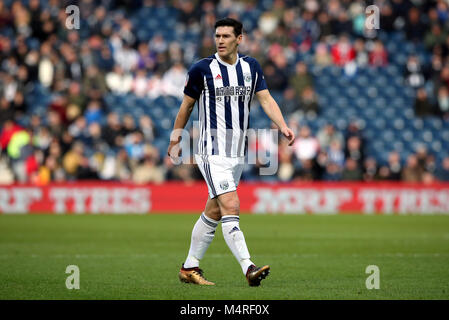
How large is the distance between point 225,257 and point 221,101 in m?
3.74

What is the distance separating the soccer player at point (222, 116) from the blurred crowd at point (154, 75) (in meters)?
13.6

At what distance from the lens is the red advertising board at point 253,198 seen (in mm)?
21531

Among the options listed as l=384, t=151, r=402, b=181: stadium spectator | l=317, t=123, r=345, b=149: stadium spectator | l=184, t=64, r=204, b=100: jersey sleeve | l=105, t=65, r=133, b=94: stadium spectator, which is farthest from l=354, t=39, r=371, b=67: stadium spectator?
l=184, t=64, r=204, b=100: jersey sleeve

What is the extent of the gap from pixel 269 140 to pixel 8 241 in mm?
10673

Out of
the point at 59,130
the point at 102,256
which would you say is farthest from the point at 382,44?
the point at 102,256

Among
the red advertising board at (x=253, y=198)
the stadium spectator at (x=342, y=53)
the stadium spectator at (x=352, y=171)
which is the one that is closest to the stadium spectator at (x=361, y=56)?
the stadium spectator at (x=342, y=53)

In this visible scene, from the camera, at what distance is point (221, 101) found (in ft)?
27.6

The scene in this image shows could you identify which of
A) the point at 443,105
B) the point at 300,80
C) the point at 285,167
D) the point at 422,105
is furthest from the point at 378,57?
the point at 285,167

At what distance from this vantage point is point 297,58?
2694 centimetres

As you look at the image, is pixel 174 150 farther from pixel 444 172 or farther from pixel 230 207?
pixel 444 172

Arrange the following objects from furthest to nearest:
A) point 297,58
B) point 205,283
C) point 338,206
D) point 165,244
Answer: point 297,58 < point 338,206 < point 165,244 < point 205,283

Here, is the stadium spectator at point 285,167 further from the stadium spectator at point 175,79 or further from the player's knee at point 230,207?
Result: the player's knee at point 230,207

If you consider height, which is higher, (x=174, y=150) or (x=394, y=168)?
(x=174, y=150)
